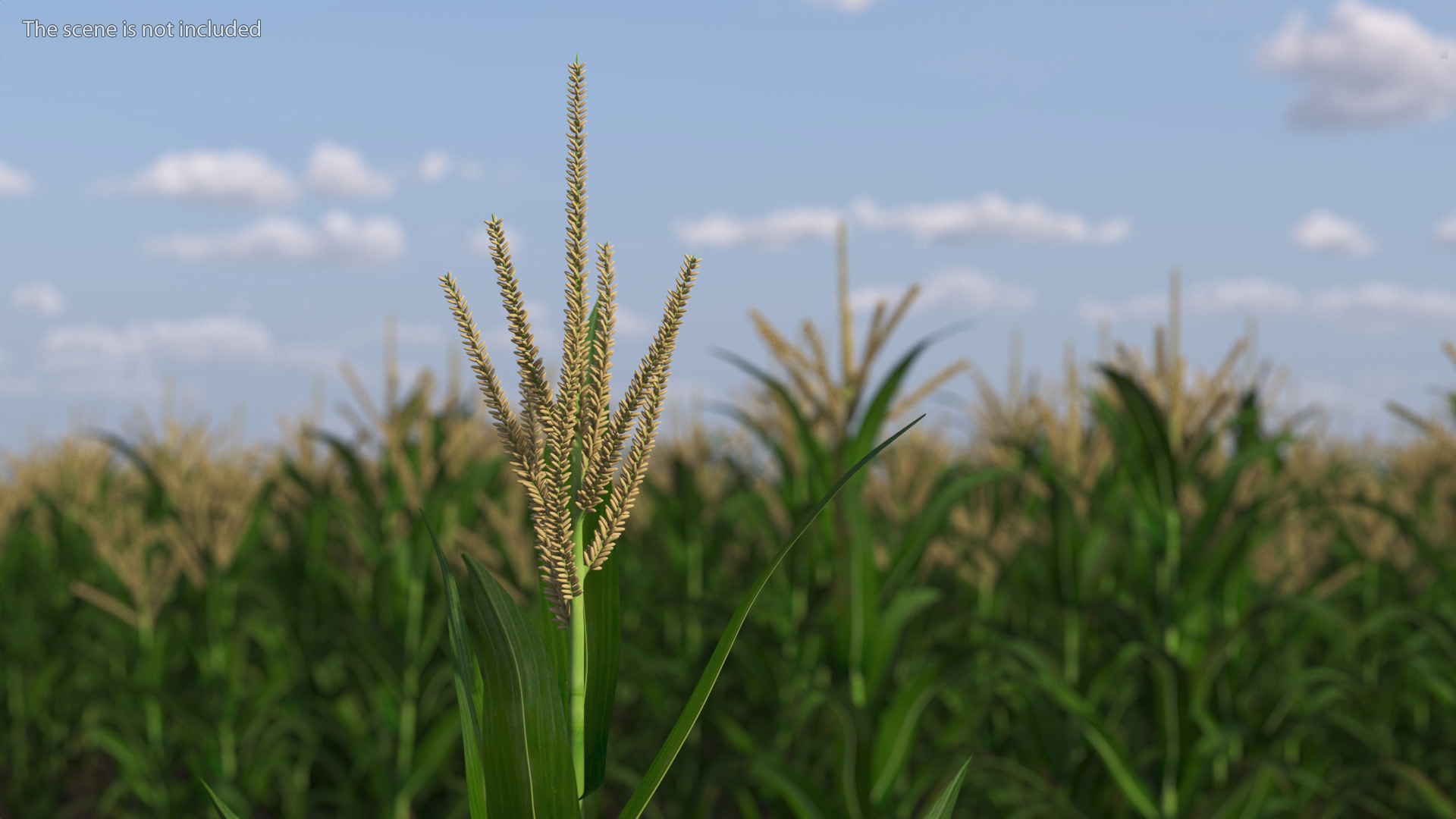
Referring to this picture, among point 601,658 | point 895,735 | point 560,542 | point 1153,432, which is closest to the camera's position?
point 560,542

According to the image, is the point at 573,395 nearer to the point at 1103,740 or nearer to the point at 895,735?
the point at 895,735

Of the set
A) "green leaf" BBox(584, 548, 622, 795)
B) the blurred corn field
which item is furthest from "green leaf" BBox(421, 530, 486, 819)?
the blurred corn field

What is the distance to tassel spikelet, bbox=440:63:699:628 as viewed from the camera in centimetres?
100

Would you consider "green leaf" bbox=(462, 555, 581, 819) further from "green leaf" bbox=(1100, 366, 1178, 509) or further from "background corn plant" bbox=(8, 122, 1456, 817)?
"green leaf" bbox=(1100, 366, 1178, 509)

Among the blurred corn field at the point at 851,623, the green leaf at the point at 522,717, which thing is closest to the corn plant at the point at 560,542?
the green leaf at the point at 522,717

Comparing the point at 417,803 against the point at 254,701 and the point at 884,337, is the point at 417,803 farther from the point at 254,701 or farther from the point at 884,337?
the point at 884,337

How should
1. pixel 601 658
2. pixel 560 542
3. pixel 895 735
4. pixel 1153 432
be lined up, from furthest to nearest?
pixel 1153 432, pixel 895 735, pixel 601 658, pixel 560 542

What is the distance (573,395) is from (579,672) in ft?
0.97

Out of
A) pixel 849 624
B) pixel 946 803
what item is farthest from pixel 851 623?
pixel 946 803

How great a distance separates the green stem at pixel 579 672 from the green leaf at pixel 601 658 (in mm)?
11

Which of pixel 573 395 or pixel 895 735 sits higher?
pixel 573 395

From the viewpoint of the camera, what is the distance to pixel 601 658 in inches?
45.7

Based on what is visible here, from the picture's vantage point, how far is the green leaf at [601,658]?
3.70ft

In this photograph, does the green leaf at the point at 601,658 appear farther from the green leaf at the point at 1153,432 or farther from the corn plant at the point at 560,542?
the green leaf at the point at 1153,432
